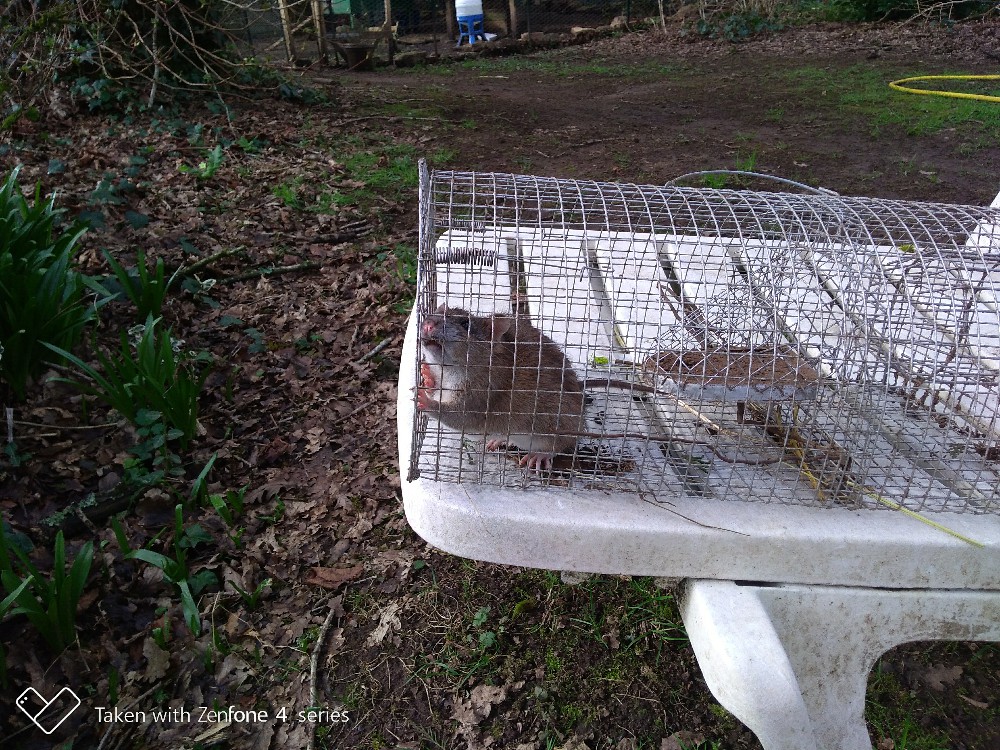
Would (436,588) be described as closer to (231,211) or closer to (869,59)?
(231,211)

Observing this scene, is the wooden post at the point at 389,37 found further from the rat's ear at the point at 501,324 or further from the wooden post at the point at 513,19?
the rat's ear at the point at 501,324

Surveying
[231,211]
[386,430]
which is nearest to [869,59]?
[231,211]

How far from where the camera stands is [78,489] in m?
2.66

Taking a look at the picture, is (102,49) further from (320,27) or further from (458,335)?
(458,335)

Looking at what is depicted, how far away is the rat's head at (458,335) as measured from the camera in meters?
1.97

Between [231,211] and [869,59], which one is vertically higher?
[869,59]

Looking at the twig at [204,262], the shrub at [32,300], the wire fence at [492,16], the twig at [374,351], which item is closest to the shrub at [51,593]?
the shrub at [32,300]

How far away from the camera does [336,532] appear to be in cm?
270

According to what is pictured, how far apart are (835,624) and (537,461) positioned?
942 millimetres

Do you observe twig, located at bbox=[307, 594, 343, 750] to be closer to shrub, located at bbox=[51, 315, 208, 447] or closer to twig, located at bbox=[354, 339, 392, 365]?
shrub, located at bbox=[51, 315, 208, 447]

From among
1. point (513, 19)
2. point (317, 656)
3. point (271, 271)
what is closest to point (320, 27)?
point (513, 19)

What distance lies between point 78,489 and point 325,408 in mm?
1064

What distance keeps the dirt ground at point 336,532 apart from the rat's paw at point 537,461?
1.91 feet

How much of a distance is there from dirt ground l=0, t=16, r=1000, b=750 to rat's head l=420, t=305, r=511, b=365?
889 millimetres
